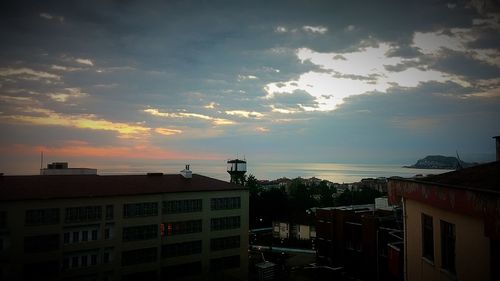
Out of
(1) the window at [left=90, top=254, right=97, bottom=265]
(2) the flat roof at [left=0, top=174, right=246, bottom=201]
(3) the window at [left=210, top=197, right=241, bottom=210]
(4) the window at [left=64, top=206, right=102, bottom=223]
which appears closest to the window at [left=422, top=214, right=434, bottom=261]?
(2) the flat roof at [left=0, top=174, right=246, bottom=201]

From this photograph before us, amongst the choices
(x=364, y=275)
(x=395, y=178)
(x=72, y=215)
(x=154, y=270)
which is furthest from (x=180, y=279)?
(x=395, y=178)

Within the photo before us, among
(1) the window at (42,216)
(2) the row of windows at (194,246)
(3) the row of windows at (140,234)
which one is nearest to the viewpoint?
(1) the window at (42,216)

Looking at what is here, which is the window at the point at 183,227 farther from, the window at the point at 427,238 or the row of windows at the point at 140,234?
the window at the point at 427,238

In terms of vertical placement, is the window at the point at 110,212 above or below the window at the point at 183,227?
above

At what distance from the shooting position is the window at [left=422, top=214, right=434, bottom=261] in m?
7.52

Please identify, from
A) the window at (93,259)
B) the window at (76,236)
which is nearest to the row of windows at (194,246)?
the window at (93,259)

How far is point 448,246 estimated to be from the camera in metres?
6.74

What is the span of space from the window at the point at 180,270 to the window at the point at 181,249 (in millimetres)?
1246

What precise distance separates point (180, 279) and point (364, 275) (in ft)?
72.0

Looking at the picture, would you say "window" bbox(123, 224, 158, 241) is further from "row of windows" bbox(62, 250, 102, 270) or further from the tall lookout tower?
the tall lookout tower

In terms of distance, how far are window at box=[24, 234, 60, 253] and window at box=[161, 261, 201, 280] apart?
11.7m

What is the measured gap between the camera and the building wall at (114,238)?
3109 centimetres

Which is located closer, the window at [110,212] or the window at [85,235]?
the window at [85,235]

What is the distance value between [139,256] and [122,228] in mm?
3656
